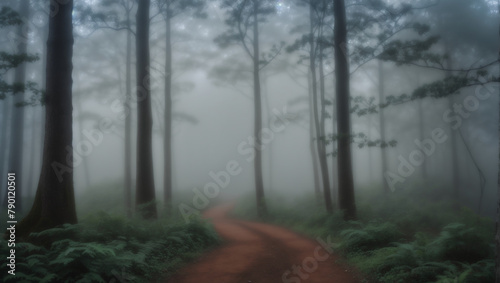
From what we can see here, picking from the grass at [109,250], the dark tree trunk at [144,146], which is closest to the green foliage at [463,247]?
the grass at [109,250]

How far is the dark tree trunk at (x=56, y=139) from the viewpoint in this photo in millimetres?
7730

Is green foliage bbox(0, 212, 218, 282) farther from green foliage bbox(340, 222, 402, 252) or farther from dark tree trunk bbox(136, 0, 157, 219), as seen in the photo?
green foliage bbox(340, 222, 402, 252)

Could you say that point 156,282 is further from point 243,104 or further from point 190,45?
point 243,104

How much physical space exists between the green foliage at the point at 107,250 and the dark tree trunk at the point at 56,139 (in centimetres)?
56

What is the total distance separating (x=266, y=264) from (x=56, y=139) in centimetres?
639

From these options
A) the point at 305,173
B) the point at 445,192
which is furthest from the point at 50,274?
the point at 305,173

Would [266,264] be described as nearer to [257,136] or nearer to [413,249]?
[413,249]

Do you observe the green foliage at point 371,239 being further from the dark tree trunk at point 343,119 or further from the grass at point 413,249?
the dark tree trunk at point 343,119

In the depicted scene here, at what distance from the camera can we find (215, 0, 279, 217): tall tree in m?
17.6

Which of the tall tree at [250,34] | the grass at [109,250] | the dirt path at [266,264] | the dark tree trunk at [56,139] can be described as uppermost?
the tall tree at [250,34]

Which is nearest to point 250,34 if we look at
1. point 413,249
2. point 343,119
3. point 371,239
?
point 343,119

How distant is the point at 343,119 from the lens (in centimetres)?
1253

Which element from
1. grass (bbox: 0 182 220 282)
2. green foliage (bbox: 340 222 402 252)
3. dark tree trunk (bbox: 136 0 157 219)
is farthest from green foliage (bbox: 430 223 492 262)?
dark tree trunk (bbox: 136 0 157 219)

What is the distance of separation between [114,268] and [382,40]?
12.8 m
